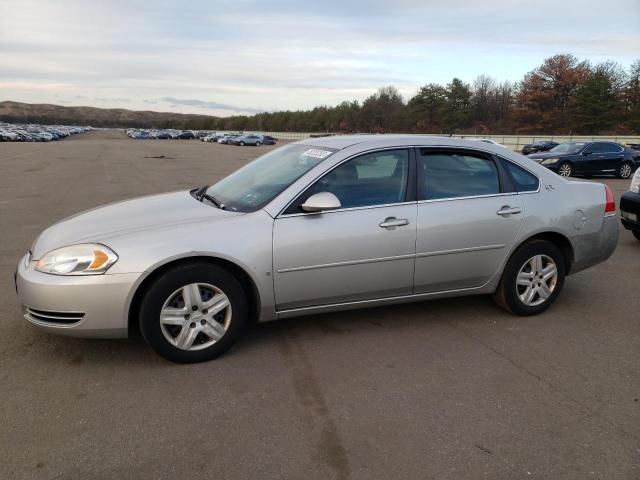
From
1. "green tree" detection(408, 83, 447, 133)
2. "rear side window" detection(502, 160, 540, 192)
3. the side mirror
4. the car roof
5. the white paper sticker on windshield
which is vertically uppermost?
"green tree" detection(408, 83, 447, 133)

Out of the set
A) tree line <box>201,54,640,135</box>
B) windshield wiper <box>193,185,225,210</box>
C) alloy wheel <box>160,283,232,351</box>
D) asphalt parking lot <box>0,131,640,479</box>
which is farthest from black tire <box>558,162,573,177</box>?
tree line <box>201,54,640,135</box>

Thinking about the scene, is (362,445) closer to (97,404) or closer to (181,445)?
(181,445)

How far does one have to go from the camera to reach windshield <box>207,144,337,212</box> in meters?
3.94

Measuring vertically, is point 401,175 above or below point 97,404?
above

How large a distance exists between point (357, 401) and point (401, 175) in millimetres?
1851

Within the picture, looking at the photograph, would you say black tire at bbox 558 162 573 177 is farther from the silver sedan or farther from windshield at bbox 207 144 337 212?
windshield at bbox 207 144 337 212

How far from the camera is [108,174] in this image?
734 inches

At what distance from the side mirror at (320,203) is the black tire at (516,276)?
1750 mm

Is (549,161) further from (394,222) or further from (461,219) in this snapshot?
(394,222)

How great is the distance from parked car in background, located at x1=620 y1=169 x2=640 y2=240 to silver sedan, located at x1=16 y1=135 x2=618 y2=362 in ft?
9.35

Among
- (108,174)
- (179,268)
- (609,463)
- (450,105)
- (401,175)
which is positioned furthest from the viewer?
(450,105)

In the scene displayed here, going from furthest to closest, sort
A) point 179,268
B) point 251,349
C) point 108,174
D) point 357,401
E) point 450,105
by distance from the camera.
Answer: point 450,105 < point 108,174 < point 251,349 < point 179,268 < point 357,401

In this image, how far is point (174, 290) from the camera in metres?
3.42

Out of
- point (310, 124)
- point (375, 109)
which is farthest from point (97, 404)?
point (310, 124)
